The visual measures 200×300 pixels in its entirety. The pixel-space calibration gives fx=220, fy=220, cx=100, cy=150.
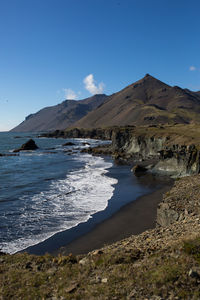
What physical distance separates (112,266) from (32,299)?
3.27 m

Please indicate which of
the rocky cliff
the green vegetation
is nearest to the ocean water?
the green vegetation

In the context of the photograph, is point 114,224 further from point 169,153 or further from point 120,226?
point 169,153

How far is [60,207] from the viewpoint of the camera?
24.1m

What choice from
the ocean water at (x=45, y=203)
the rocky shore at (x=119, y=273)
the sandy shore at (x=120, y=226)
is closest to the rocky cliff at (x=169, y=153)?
the ocean water at (x=45, y=203)

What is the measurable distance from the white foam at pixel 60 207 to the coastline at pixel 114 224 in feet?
2.84

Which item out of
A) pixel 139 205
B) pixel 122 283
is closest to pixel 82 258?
pixel 122 283

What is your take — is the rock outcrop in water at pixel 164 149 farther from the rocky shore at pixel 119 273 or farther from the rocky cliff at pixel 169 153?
the rocky shore at pixel 119 273

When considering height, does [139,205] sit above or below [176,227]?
below

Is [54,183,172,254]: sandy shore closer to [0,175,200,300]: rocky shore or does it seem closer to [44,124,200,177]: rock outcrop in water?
[0,175,200,300]: rocky shore

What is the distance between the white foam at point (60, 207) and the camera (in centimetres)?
1777


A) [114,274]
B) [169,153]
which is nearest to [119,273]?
[114,274]

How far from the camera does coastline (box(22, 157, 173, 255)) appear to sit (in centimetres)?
1616

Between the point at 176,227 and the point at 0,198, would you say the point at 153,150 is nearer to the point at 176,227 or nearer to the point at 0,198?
the point at 0,198

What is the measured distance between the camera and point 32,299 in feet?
25.6
